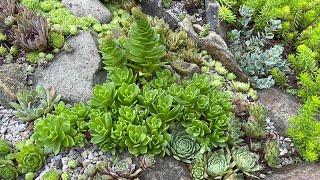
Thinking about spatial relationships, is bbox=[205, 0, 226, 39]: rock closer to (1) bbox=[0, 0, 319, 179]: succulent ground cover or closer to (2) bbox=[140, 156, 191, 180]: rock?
(1) bbox=[0, 0, 319, 179]: succulent ground cover

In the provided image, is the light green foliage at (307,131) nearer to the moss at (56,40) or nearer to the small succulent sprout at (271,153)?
the small succulent sprout at (271,153)

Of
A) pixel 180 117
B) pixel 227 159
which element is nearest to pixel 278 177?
pixel 227 159

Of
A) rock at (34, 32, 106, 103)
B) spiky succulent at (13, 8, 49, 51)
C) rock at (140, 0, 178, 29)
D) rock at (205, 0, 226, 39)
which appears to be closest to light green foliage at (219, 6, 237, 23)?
rock at (205, 0, 226, 39)

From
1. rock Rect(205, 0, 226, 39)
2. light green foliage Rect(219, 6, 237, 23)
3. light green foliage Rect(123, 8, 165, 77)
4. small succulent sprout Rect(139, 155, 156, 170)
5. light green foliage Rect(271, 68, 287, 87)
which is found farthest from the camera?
rock Rect(205, 0, 226, 39)

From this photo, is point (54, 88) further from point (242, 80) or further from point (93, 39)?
point (242, 80)

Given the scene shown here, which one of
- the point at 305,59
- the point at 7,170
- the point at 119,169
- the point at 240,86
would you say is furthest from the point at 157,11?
the point at 7,170

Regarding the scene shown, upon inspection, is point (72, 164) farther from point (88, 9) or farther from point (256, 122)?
point (88, 9)

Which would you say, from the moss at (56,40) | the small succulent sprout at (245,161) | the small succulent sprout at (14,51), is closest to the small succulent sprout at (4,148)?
the small succulent sprout at (14,51)
